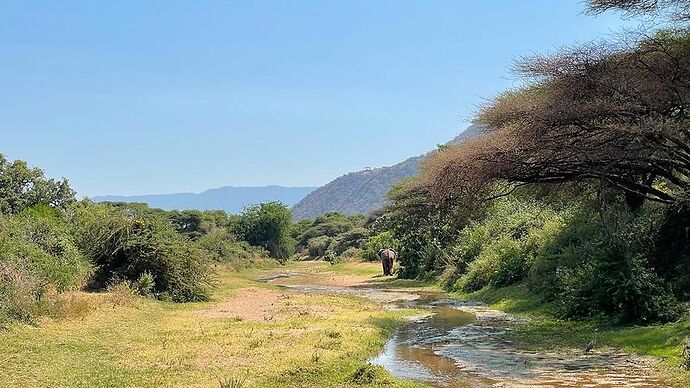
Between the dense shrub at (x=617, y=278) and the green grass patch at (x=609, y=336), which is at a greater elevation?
the dense shrub at (x=617, y=278)

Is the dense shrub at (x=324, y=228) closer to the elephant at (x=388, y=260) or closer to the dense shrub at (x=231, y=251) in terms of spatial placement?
the dense shrub at (x=231, y=251)

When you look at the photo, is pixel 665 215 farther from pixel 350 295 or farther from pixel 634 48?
pixel 350 295

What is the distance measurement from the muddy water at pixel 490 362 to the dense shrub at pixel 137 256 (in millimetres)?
12896

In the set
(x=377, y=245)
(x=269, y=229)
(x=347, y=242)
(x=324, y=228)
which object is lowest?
(x=347, y=242)

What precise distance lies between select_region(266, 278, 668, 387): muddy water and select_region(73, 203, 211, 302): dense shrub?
12.9 m

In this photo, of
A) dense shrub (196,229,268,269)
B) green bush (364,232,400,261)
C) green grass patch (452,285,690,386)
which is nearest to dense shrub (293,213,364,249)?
dense shrub (196,229,268,269)

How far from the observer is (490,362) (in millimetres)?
14617

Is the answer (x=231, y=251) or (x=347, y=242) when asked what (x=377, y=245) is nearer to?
(x=231, y=251)

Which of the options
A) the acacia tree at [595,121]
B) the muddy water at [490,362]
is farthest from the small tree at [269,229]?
the acacia tree at [595,121]

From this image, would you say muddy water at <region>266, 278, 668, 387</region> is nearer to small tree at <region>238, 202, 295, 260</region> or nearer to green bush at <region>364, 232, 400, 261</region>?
green bush at <region>364, 232, 400, 261</region>

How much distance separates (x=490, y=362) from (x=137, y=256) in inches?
784

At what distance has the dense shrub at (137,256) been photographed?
29.5 metres

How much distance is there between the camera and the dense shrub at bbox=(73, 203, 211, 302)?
96.7 ft

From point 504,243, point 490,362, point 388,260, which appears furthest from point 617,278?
point 388,260
